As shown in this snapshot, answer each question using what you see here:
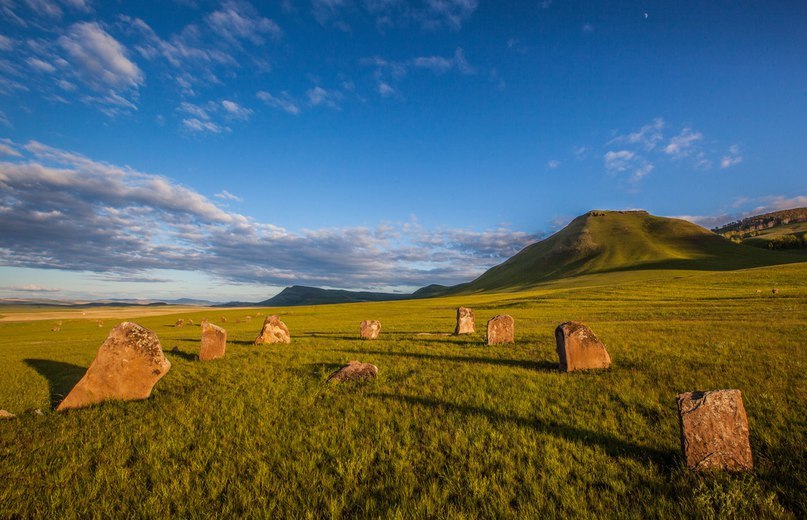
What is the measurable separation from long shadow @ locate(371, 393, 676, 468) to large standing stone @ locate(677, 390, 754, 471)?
51cm

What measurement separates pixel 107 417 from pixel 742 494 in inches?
555

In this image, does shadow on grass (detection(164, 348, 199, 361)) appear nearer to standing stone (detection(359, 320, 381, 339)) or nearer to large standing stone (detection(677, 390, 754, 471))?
standing stone (detection(359, 320, 381, 339))

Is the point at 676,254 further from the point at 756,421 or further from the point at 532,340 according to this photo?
the point at 756,421

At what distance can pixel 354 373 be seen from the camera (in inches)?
496

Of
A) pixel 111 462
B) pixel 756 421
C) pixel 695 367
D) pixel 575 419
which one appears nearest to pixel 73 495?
pixel 111 462

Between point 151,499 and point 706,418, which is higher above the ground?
point 706,418

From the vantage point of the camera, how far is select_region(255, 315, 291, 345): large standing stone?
80.6ft

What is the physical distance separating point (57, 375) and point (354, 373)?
15135 mm

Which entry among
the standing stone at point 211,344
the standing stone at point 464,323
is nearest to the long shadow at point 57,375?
the standing stone at point 211,344

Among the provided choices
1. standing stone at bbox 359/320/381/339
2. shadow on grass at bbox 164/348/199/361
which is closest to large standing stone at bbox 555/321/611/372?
standing stone at bbox 359/320/381/339

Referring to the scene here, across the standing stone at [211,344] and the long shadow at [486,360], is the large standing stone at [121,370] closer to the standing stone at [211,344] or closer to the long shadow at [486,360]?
A: the standing stone at [211,344]

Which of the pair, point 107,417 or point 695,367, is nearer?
point 107,417

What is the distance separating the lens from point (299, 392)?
11203mm

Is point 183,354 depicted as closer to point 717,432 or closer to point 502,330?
point 502,330
